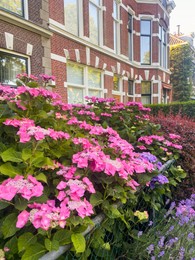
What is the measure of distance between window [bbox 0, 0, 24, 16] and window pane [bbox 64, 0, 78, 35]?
2023 millimetres

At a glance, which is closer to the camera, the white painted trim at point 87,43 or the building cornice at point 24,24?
the building cornice at point 24,24

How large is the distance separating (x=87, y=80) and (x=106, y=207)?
8.46 m

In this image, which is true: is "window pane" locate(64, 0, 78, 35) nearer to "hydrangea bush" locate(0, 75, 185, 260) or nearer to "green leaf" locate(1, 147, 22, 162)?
"hydrangea bush" locate(0, 75, 185, 260)

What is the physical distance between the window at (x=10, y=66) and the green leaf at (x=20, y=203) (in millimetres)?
5637

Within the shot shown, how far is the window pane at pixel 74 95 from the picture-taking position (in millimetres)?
8541

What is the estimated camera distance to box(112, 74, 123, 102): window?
11.9 m

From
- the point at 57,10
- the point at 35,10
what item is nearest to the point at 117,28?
the point at 57,10

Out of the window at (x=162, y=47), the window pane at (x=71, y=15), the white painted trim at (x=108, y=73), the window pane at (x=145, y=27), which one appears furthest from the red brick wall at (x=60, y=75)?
the window at (x=162, y=47)

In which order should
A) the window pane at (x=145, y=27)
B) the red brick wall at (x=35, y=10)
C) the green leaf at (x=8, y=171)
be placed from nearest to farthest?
the green leaf at (x=8, y=171) → the red brick wall at (x=35, y=10) → the window pane at (x=145, y=27)

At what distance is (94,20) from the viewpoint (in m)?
9.86

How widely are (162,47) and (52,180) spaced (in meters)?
16.9

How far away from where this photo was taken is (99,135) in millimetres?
1726

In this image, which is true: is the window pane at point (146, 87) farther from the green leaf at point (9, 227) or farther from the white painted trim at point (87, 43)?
the green leaf at point (9, 227)

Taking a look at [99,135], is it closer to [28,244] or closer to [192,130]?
[28,244]
